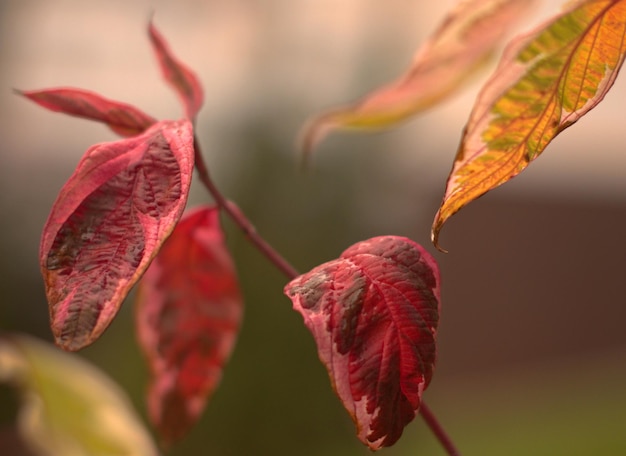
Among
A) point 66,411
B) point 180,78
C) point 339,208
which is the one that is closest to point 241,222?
point 180,78

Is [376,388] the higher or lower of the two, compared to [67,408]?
higher

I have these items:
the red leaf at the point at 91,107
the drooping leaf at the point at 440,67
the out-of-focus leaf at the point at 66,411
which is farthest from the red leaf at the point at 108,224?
the out-of-focus leaf at the point at 66,411

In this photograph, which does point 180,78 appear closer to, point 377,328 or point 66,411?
point 377,328

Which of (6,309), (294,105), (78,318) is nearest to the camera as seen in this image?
(78,318)

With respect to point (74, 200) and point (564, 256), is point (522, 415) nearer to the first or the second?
point (564, 256)

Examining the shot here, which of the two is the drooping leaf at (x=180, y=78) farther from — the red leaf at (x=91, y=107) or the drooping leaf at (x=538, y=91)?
the drooping leaf at (x=538, y=91)

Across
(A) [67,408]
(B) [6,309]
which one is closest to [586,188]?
(B) [6,309]

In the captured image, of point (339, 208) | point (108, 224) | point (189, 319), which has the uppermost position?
point (108, 224)
